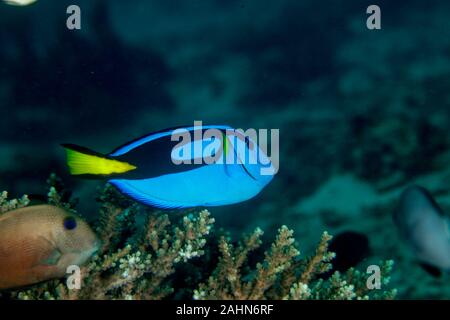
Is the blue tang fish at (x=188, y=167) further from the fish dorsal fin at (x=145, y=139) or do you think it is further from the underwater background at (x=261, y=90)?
the underwater background at (x=261, y=90)

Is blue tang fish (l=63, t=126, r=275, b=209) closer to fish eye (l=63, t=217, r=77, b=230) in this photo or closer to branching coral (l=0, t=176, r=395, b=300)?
fish eye (l=63, t=217, r=77, b=230)

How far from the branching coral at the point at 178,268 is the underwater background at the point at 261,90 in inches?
56.3

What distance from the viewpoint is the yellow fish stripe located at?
153 centimetres

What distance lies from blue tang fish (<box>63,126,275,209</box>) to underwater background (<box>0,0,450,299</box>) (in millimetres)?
2817

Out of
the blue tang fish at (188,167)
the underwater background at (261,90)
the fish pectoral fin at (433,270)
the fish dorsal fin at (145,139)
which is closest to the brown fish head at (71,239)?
the blue tang fish at (188,167)

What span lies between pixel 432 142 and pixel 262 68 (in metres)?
2.61

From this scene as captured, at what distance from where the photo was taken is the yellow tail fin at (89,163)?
5.00ft

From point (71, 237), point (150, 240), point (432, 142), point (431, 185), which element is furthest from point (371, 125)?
point (71, 237)

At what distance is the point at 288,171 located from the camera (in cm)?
478

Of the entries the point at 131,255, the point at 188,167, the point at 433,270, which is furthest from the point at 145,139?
the point at 433,270

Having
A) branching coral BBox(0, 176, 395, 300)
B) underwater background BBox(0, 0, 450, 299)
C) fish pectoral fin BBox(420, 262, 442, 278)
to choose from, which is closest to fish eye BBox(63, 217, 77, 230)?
branching coral BBox(0, 176, 395, 300)

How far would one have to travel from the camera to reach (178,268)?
3287 mm

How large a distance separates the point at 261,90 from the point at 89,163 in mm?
3370

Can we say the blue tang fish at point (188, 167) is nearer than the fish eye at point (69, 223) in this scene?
Yes
